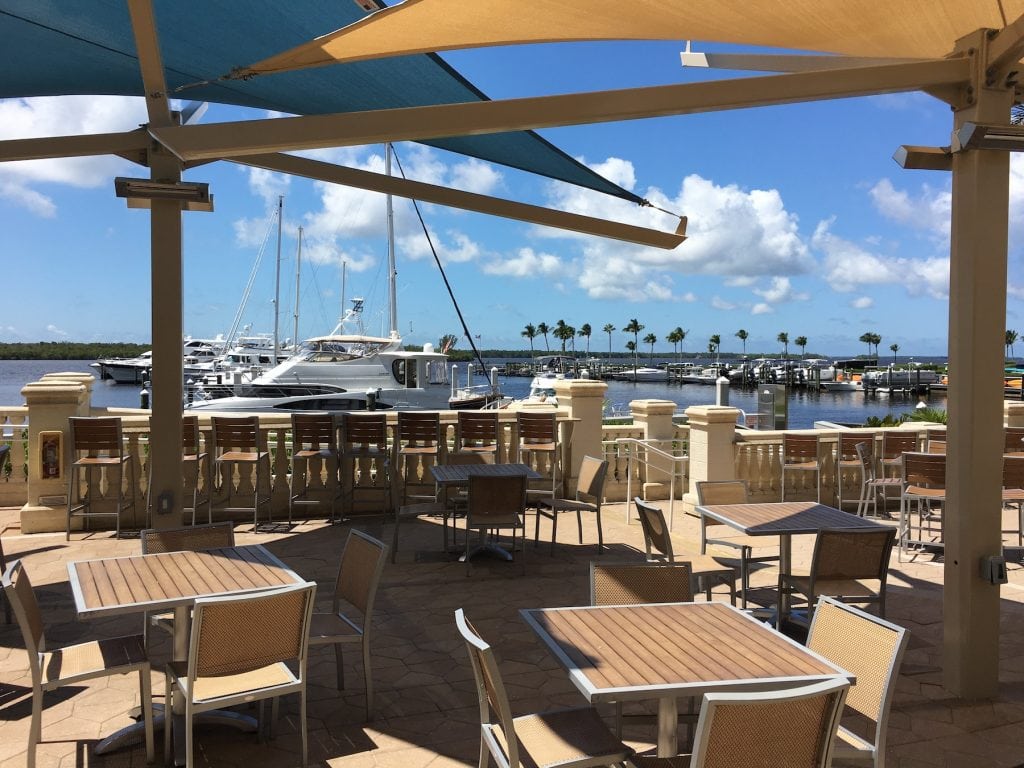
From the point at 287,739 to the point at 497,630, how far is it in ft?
5.95

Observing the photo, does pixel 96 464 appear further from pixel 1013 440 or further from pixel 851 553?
pixel 1013 440

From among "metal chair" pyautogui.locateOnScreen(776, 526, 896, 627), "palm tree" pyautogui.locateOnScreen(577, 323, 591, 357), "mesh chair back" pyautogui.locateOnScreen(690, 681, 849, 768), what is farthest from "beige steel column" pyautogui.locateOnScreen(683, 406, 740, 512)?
"palm tree" pyautogui.locateOnScreen(577, 323, 591, 357)

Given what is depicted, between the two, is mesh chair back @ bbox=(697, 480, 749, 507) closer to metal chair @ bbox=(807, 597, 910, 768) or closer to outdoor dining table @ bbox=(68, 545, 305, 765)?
metal chair @ bbox=(807, 597, 910, 768)

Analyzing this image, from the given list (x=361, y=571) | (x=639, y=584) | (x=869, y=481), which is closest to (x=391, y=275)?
(x=869, y=481)

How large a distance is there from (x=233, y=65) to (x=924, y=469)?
6898mm

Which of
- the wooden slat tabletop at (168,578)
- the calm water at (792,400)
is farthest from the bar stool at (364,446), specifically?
the calm water at (792,400)

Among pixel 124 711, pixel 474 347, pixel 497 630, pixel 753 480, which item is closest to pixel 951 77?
Result: pixel 497 630

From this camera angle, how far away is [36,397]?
311 inches

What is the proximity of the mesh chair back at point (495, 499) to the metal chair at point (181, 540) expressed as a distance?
2.36m

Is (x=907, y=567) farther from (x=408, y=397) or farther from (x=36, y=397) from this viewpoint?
(x=408, y=397)

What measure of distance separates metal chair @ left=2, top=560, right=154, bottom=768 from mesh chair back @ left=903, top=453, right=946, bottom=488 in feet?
21.4

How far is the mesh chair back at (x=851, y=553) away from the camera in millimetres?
4547

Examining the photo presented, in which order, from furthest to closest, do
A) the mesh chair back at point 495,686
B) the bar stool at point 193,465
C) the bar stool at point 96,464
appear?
the bar stool at point 193,465 < the bar stool at point 96,464 < the mesh chair back at point 495,686

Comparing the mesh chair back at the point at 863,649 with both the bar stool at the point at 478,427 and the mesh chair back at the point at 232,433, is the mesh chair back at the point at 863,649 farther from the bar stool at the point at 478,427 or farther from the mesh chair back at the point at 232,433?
the mesh chair back at the point at 232,433
